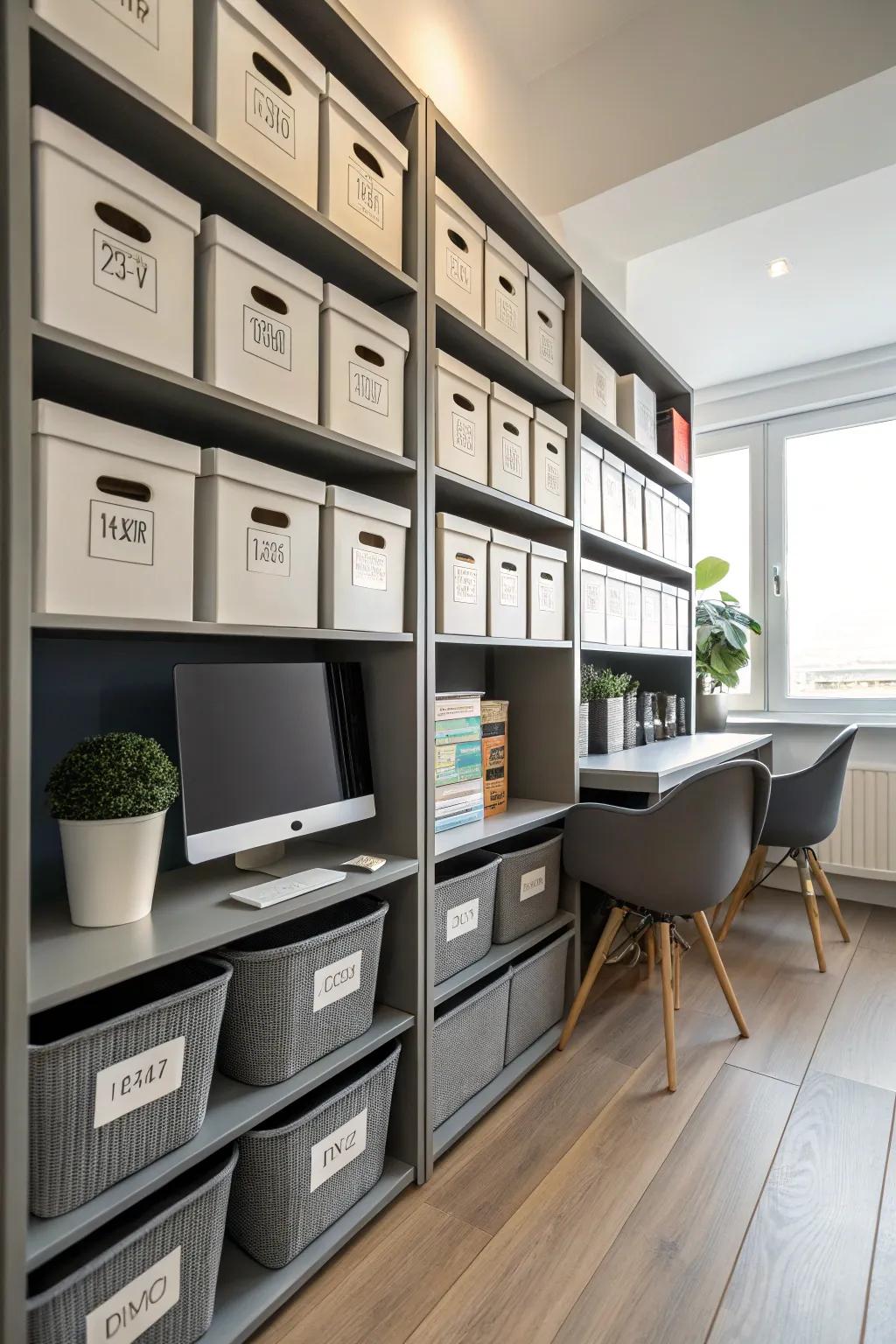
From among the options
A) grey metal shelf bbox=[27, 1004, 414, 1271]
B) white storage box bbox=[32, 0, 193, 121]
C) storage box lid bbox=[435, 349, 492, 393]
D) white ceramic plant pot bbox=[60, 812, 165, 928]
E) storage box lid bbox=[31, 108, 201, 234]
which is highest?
white storage box bbox=[32, 0, 193, 121]

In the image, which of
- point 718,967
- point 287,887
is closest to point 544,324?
point 287,887

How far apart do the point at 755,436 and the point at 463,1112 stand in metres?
3.57

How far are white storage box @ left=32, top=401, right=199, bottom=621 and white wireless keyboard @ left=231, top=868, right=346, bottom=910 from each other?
47 centimetres

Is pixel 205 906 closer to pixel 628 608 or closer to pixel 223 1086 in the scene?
pixel 223 1086

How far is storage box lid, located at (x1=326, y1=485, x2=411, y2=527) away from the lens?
133 cm

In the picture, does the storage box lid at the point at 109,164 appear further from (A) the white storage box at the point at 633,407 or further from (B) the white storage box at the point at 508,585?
(A) the white storage box at the point at 633,407

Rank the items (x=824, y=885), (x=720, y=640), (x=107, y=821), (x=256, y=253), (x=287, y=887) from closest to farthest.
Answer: (x=107, y=821), (x=256, y=253), (x=287, y=887), (x=824, y=885), (x=720, y=640)

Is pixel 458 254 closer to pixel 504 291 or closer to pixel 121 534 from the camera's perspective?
pixel 504 291

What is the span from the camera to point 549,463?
80.0 inches

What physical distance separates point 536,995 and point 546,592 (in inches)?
42.8

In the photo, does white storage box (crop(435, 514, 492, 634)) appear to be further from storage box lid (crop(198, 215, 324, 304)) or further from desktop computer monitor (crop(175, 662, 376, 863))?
storage box lid (crop(198, 215, 324, 304))

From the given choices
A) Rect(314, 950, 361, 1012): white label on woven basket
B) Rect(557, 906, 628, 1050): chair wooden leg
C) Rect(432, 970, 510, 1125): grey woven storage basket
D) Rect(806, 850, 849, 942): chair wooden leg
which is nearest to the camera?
Rect(314, 950, 361, 1012): white label on woven basket

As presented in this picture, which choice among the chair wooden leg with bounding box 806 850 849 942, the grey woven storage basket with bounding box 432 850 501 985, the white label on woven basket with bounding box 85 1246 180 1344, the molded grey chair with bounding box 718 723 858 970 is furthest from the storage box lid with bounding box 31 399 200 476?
the chair wooden leg with bounding box 806 850 849 942

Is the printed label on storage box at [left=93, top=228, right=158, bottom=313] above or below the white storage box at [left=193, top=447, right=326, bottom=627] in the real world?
above
